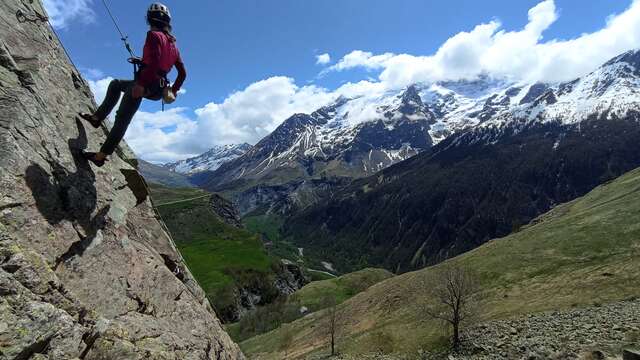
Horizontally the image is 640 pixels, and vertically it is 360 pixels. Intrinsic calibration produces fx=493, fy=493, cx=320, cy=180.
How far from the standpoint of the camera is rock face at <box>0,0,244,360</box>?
1037 cm

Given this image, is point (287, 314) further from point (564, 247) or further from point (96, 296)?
point (96, 296)

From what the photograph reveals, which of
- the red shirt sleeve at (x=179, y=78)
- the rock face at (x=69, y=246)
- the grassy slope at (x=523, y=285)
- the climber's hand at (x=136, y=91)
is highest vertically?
the red shirt sleeve at (x=179, y=78)

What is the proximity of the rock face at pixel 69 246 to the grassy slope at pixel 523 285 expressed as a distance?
59297mm

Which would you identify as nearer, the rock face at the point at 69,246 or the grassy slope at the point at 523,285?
the rock face at the point at 69,246

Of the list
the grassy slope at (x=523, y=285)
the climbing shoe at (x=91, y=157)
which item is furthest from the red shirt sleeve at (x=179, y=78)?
the grassy slope at (x=523, y=285)

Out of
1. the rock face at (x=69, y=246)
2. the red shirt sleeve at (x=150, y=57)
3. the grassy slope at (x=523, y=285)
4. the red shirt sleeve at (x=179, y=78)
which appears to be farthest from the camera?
the grassy slope at (x=523, y=285)

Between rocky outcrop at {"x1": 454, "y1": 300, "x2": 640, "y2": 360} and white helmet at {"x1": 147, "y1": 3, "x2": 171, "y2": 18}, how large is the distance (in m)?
41.6

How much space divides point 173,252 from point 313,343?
90.0 meters

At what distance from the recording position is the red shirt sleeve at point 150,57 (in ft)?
51.0

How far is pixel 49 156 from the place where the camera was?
1438cm

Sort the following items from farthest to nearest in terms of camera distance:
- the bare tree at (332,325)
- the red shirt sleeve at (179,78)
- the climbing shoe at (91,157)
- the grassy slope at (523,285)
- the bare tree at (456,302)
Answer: the bare tree at (332,325) → the grassy slope at (523,285) → the bare tree at (456,302) → the red shirt sleeve at (179,78) → the climbing shoe at (91,157)

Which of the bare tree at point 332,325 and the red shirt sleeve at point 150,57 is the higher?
the red shirt sleeve at point 150,57

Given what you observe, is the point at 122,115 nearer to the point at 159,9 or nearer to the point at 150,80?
the point at 150,80

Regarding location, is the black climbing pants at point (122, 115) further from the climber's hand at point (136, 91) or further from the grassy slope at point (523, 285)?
the grassy slope at point (523, 285)
